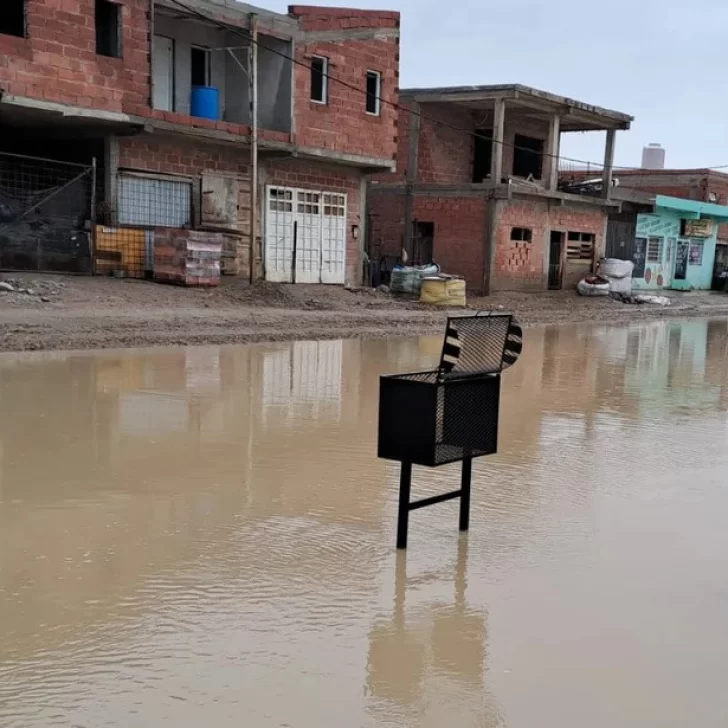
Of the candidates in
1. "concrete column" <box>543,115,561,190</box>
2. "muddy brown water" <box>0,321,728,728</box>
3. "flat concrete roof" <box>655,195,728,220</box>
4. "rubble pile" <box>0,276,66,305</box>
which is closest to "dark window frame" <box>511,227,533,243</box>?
"concrete column" <box>543,115,561,190</box>

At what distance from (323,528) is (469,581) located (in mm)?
1035

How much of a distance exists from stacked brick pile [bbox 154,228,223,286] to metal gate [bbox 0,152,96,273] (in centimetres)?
140

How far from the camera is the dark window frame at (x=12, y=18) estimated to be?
54.8 feet

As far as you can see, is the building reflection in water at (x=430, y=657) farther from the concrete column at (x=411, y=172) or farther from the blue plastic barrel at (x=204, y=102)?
the concrete column at (x=411, y=172)

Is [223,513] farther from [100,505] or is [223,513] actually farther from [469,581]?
[469,581]

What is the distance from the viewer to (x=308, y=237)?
22.7 metres

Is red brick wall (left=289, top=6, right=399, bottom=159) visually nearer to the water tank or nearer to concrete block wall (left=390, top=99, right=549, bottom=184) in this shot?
concrete block wall (left=390, top=99, right=549, bottom=184)

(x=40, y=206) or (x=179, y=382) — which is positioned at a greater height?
(x=40, y=206)

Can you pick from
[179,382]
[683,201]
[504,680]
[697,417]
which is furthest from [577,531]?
[683,201]

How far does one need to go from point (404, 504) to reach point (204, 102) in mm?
17203

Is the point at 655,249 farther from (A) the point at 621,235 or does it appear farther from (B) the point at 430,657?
(B) the point at 430,657

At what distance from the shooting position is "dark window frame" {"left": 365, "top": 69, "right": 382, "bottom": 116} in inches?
908

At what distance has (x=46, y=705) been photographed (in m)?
3.04

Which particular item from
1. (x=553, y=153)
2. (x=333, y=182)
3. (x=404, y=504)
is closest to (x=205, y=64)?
(x=333, y=182)
